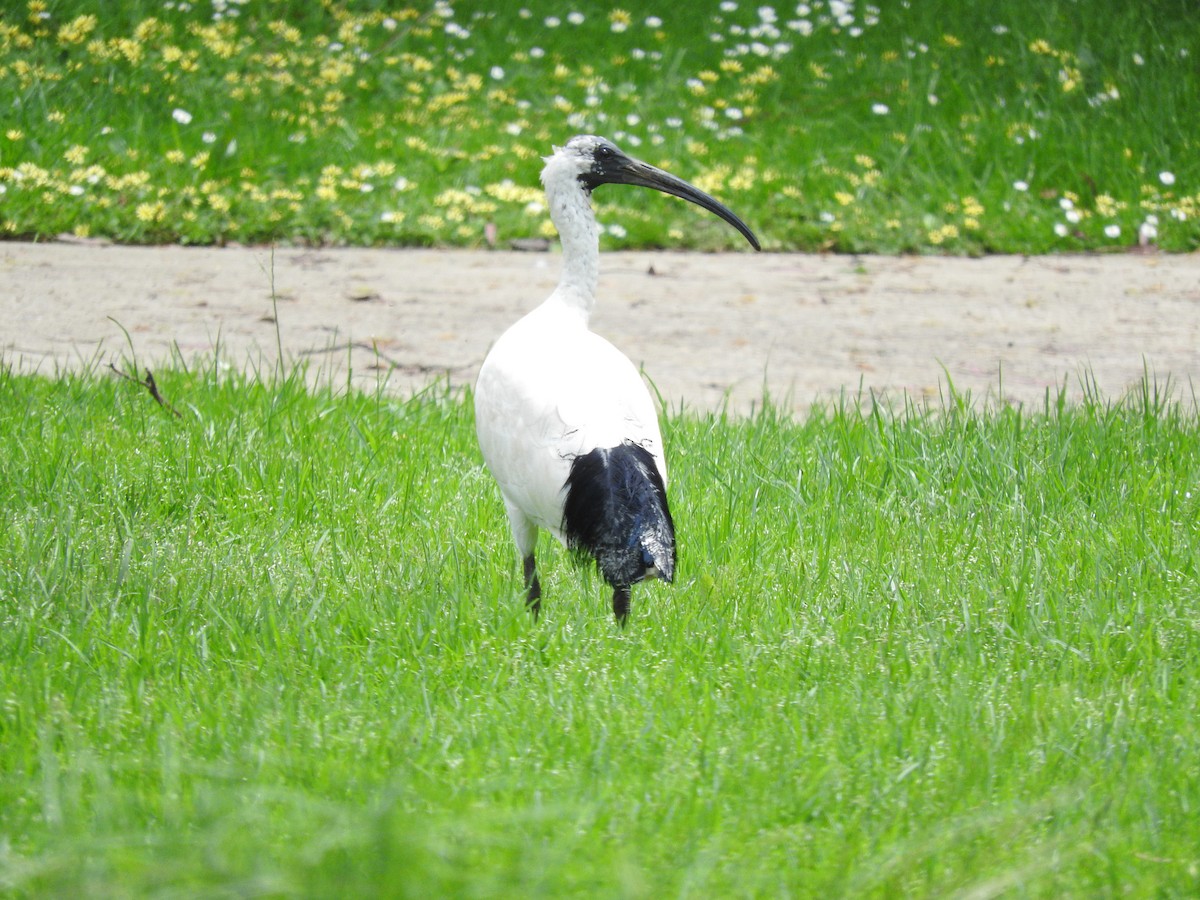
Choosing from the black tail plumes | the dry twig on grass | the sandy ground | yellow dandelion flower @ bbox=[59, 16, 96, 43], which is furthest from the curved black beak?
yellow dandelion flower @ bbox=[59, 16, 96, 43]

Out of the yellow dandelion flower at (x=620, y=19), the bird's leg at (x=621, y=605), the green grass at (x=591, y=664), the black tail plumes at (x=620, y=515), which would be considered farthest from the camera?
the yellow dandelion flower at (x=620, y=19)

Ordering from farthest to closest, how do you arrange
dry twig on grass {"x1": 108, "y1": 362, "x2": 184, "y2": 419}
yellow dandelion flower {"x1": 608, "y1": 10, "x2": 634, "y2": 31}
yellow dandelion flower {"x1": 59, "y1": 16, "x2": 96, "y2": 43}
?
yellow dandelion flower {"x1": 608, "y1": 10, "x2": 634, "y2": 31}
yellow dandelion flower {"x1": 59, "y1": 16, "x2": 96, "y2": 43}
dry twig on grass {"x1": 108, "y1": 362, "x2": 184, "y2": 419}

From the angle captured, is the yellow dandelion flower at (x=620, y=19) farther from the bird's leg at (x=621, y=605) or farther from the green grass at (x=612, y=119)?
the bird's leg at (x=621, y=605)

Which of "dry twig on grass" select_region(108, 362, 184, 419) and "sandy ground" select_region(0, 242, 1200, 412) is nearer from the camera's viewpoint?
"dry twig on grass" select_region(108, 362, 184, 419)

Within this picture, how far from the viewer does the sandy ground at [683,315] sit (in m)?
6.21

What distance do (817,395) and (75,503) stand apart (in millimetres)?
2981

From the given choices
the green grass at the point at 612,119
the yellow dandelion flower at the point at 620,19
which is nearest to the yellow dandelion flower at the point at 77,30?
the green grass at the point at 612,119

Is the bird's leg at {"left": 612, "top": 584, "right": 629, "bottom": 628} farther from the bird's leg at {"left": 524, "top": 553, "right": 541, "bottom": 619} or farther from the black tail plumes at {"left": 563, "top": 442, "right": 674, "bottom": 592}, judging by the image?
the bird's leg at {"left": 524, "top": 553, "right": 541, "bottom": 619}

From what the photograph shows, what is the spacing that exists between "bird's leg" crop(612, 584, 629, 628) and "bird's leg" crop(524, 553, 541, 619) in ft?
0.88

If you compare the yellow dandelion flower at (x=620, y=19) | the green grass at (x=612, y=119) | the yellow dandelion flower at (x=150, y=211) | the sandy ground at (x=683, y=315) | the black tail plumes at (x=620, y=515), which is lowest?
the black tail plumes at (x=620, y=515)

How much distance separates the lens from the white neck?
3939mm

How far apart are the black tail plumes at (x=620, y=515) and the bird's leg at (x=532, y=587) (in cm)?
31

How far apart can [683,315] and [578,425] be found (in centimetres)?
376

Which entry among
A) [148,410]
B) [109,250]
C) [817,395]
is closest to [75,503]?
[148,410]
